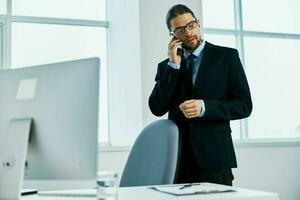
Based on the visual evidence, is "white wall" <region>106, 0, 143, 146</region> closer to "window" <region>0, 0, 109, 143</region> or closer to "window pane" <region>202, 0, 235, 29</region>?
"window" <region>0, 0, 109, 143</region>

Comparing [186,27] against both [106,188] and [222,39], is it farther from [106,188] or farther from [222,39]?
[222,39]

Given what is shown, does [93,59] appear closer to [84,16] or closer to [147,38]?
[147,38]

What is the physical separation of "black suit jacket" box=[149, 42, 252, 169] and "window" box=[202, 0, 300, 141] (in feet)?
6.94

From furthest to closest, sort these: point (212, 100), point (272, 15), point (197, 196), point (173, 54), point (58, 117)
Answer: point (272, 15)
point (173, 54)
point (212, 100)
point (197, 196)
point (58, 117)

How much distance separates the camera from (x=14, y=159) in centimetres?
119

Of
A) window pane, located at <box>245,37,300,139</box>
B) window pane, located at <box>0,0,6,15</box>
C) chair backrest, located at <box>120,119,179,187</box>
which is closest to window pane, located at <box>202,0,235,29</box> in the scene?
window pane, located at <box>245,37,300,139</box>

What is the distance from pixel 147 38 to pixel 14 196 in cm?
221

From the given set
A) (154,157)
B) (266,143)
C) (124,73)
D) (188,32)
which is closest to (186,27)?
(188,32)

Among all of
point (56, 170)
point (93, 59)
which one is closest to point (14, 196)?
point (56, 170)

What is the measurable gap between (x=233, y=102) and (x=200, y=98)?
0.15 metres

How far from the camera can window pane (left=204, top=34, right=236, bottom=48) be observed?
396 centimetres

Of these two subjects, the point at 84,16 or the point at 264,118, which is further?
the point at 264,118

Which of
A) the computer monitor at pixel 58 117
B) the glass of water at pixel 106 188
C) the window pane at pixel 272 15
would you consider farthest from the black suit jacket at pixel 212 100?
the window pane at pixel 272 15

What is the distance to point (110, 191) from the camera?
1312mm
